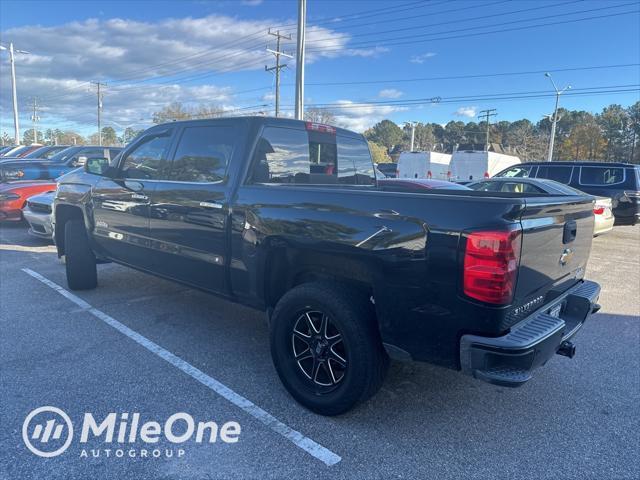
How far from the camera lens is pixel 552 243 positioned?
106 inches

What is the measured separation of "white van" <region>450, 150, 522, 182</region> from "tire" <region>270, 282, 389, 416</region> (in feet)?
81.2

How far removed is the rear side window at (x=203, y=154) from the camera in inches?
146

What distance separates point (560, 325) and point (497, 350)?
609 millimetres

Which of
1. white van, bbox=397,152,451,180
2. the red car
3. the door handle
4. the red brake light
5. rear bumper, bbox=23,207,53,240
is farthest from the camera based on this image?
white van, bbox=397,152,451,180

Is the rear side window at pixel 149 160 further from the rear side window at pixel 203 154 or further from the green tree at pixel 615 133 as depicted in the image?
the green tree at pixel 615 133

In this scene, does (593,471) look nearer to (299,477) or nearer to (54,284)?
(299,477)

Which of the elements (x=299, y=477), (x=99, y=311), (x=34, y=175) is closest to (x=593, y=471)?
(x=299, y=477)

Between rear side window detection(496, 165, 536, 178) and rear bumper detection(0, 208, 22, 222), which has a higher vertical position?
rear side window detection(496, 165, 536, 178)

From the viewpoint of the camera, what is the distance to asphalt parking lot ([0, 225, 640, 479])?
8.22ft

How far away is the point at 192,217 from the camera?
3.78 metres

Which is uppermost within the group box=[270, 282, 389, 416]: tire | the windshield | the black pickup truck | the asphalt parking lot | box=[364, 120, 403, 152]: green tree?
box=[364, 120, 403, 152]: green tree

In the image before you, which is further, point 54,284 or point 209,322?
point 54,284
